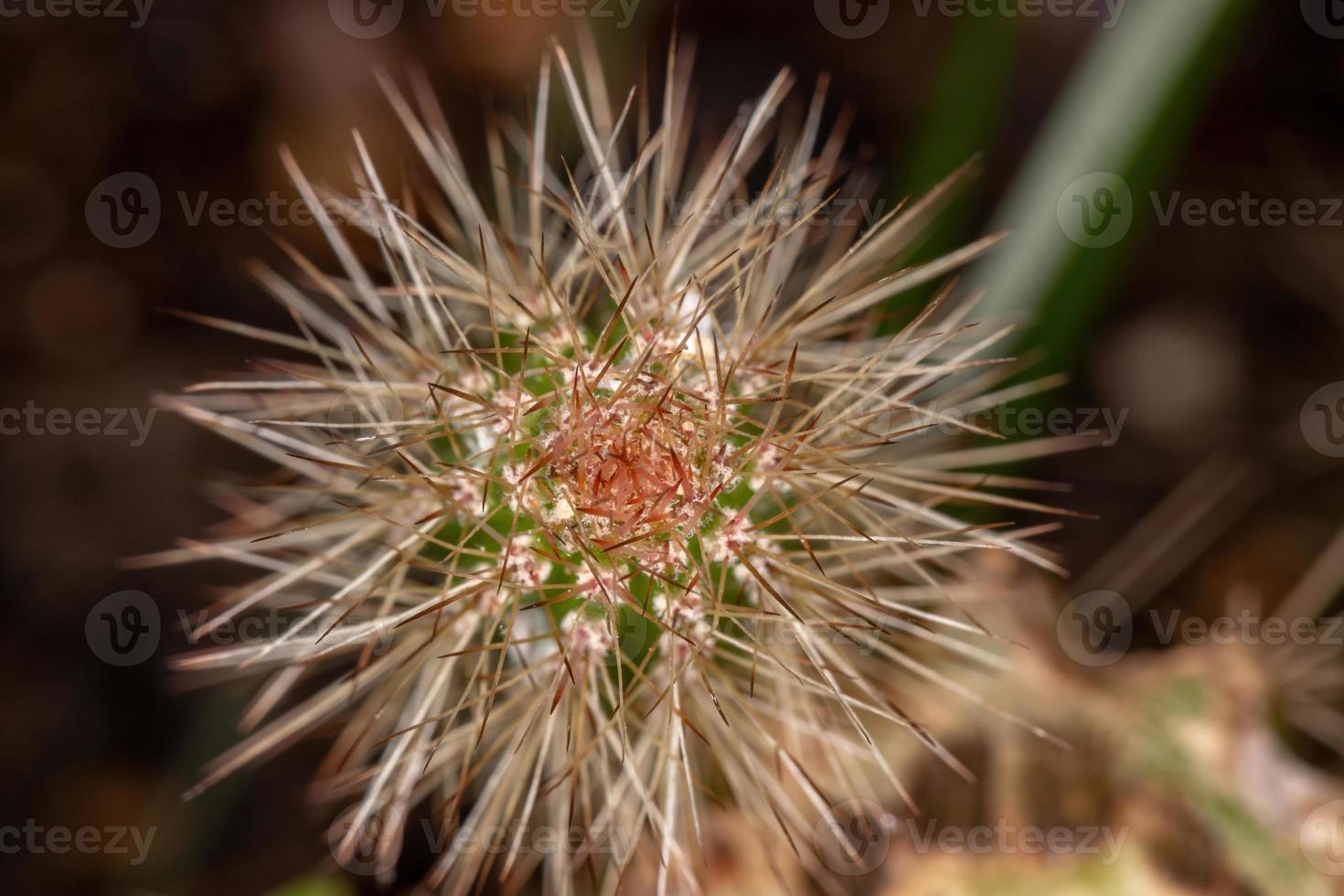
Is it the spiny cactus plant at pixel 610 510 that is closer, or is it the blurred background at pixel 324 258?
the spiny cactus plant at pixel 610 510

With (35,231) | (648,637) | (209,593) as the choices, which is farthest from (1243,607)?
(35,231)

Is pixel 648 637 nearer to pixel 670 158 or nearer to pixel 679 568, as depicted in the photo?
pixel 679 568

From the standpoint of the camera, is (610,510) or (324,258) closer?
(610,510)

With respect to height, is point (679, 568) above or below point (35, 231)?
below

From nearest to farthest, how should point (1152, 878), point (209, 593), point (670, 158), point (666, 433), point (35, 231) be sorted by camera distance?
point (666, 433)
point (670, 158)
point (1152, 878)
point (209, 593)
point (35, 231)

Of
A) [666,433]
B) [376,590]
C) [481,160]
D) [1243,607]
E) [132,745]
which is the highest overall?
[481,160]

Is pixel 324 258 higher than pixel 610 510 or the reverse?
higher

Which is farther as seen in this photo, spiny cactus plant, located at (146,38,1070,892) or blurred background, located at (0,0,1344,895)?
blurred background, located at (0,0,1344,895)

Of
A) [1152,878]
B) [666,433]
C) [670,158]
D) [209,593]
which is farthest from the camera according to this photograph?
[209,593]
